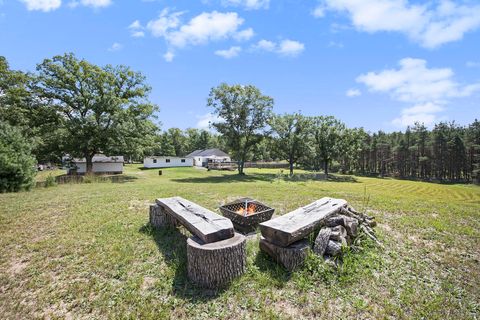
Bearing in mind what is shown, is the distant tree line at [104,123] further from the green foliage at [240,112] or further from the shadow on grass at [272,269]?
the shadow on grass at [272,269]

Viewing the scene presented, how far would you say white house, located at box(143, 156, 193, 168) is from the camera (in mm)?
40500

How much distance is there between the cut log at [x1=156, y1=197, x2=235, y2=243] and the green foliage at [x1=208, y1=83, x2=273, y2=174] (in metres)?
21.4

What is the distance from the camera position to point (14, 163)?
10.4 metres

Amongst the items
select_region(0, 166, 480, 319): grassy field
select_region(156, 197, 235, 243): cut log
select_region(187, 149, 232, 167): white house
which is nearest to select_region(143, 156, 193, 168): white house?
select_region(187, 149, 232, 167): white house

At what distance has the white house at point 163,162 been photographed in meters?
40.5

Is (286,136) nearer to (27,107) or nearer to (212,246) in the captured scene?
(27,107)

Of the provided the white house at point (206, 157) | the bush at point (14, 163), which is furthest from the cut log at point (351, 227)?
the white house at point (206, 157)

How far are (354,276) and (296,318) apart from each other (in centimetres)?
121

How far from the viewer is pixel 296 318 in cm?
259

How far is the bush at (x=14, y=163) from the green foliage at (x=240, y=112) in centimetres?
1684

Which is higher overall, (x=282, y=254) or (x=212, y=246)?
(x=212, y=246)

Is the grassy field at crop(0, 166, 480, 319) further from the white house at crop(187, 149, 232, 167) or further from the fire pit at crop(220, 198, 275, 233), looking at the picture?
the white house at crop(187, 149, 232, 167)

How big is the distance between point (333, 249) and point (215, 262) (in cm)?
178

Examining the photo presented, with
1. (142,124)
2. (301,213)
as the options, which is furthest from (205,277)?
(142,124)
